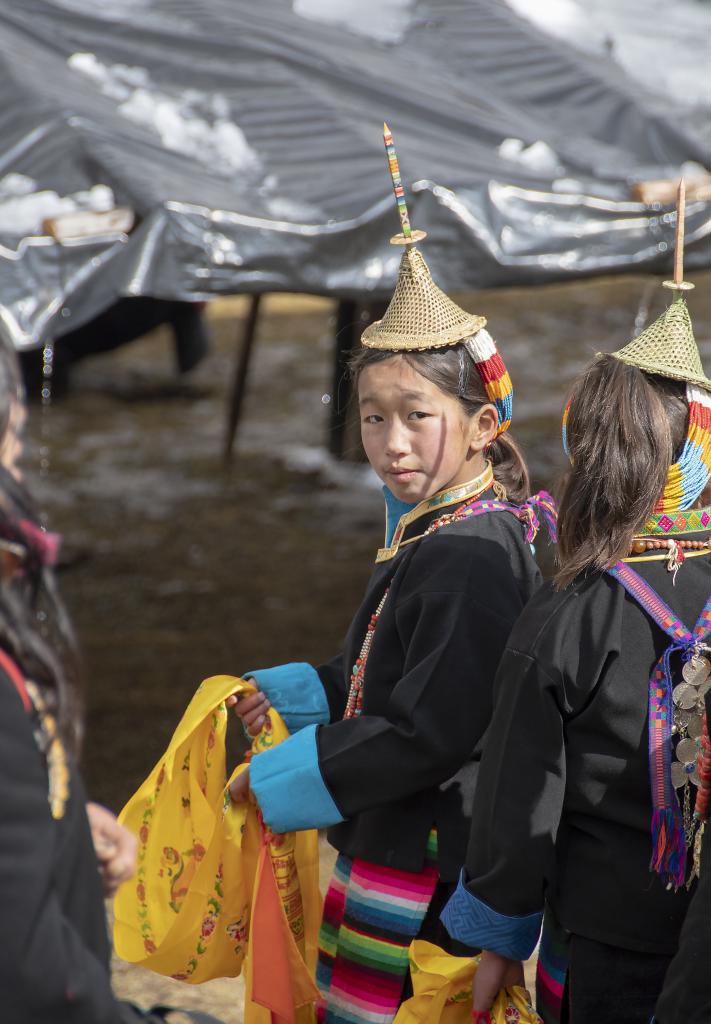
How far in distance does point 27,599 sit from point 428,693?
0.85 m

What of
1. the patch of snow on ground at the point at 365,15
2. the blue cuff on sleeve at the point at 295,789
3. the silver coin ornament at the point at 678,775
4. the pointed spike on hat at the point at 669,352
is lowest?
the blue cuff on sleeve at the point at 295,789

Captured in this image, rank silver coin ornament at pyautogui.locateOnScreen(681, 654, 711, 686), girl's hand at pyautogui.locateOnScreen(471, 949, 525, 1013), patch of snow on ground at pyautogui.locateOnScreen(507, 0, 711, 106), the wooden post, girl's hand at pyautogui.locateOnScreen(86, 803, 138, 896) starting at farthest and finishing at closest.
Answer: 1. the wooden post
2. patch of snow on ground at pyautogui.locateOnScreen(507, 0, 711, 106)
3. girl's hand at pyautogui.locateOnScreen(471, 949, 525, 1013)
4. silver coin ornament at pyautogui.locateOnScreen(681, 654, 711, 686)
5. girl's hand at pyautogui.locateOnScreen(86, 803, 138, 896)

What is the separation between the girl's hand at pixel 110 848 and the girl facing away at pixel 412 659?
0.64 metres

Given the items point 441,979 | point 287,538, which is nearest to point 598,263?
point 441,979

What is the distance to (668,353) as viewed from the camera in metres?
1.71

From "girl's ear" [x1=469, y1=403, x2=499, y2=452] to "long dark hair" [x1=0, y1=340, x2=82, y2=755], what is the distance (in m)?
1.01

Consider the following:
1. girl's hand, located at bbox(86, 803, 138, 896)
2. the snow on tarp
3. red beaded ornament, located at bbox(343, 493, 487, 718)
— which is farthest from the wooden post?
girl's hand, located at bbox(86, 803, 138, 896)

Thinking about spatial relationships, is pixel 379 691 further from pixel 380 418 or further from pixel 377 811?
pixel 380 418

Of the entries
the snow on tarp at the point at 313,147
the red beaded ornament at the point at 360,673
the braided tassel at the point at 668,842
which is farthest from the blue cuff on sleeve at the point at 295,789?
the snow on tarp at the point at 313,147

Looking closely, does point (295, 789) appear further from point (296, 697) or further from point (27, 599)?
point (27, 599)

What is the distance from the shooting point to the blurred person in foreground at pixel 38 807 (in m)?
1.02

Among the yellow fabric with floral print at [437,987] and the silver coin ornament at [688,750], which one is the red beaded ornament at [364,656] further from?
the silver coin ornament at [688,750]

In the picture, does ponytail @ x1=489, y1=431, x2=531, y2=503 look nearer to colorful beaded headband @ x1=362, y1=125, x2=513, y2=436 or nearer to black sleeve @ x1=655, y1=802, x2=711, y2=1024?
colorful beaded headband @ x1=362, y1=125, x2=513, y2=436

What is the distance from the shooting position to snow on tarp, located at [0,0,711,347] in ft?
9.66
